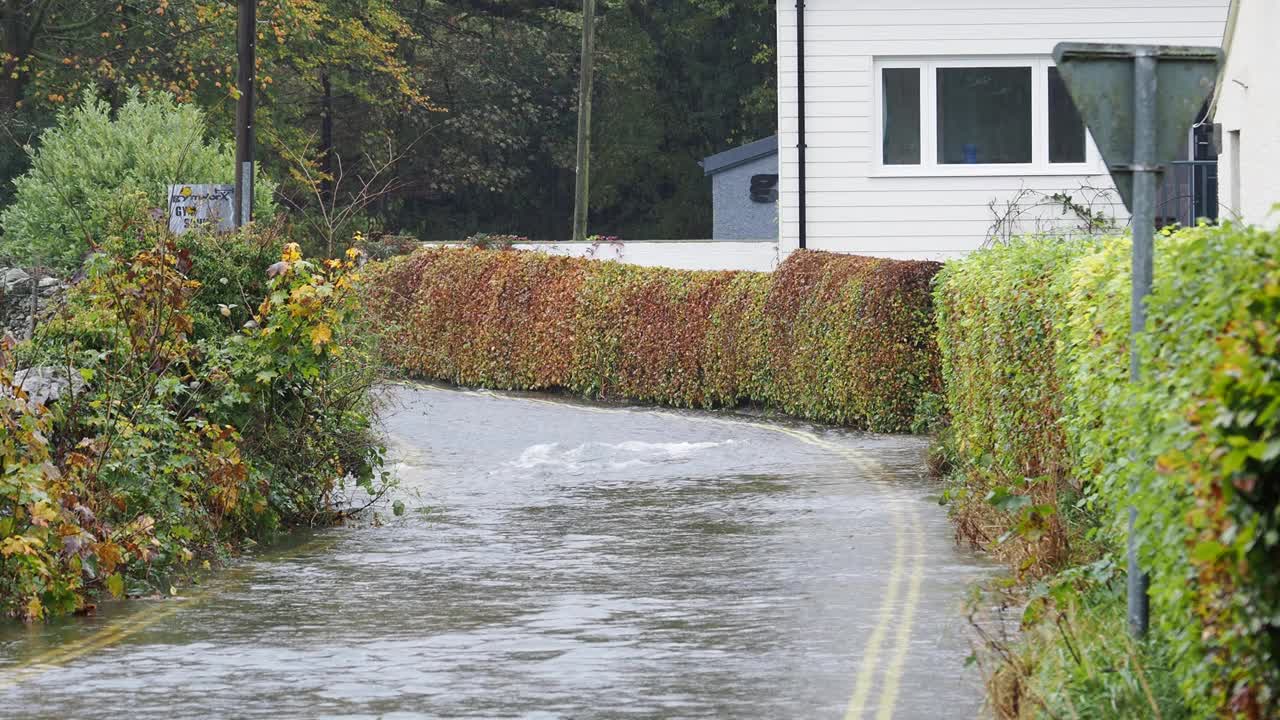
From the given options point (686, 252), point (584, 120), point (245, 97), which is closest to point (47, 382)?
point (245, 97)

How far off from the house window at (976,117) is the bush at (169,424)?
1393cm

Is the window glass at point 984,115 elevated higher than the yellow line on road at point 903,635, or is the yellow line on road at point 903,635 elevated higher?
the window glass at point 984,115

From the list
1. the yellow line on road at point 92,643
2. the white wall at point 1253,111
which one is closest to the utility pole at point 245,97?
the white wall at point 1253,111

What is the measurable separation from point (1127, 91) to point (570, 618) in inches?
182

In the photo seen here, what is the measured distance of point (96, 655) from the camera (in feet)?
33.7

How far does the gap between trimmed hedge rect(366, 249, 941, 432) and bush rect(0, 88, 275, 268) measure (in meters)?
3.51

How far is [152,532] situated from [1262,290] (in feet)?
29.7

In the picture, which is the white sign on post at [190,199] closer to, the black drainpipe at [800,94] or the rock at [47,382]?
the rock at [47,382]

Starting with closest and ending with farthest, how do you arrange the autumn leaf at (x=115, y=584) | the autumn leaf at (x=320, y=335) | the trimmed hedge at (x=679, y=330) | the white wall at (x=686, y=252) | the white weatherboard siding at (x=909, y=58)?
the autumn leaf at (x=115, y=584) < the autumn leaf at (x=320, y=335) < the trimmed hedge at (x=679, y=330) < the white weatherboard siding at (x=909, y=58) < the white wall at (x=686, y=252)

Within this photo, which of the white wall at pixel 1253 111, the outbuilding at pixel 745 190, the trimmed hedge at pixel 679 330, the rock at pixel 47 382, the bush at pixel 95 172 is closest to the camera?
the rock at pixel 47 382

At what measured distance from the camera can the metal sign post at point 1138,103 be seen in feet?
26.1

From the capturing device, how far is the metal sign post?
795 centimetres

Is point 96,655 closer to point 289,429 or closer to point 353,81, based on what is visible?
point 289,429

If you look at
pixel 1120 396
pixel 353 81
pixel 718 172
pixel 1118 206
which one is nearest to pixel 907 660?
pixel 1120 396
